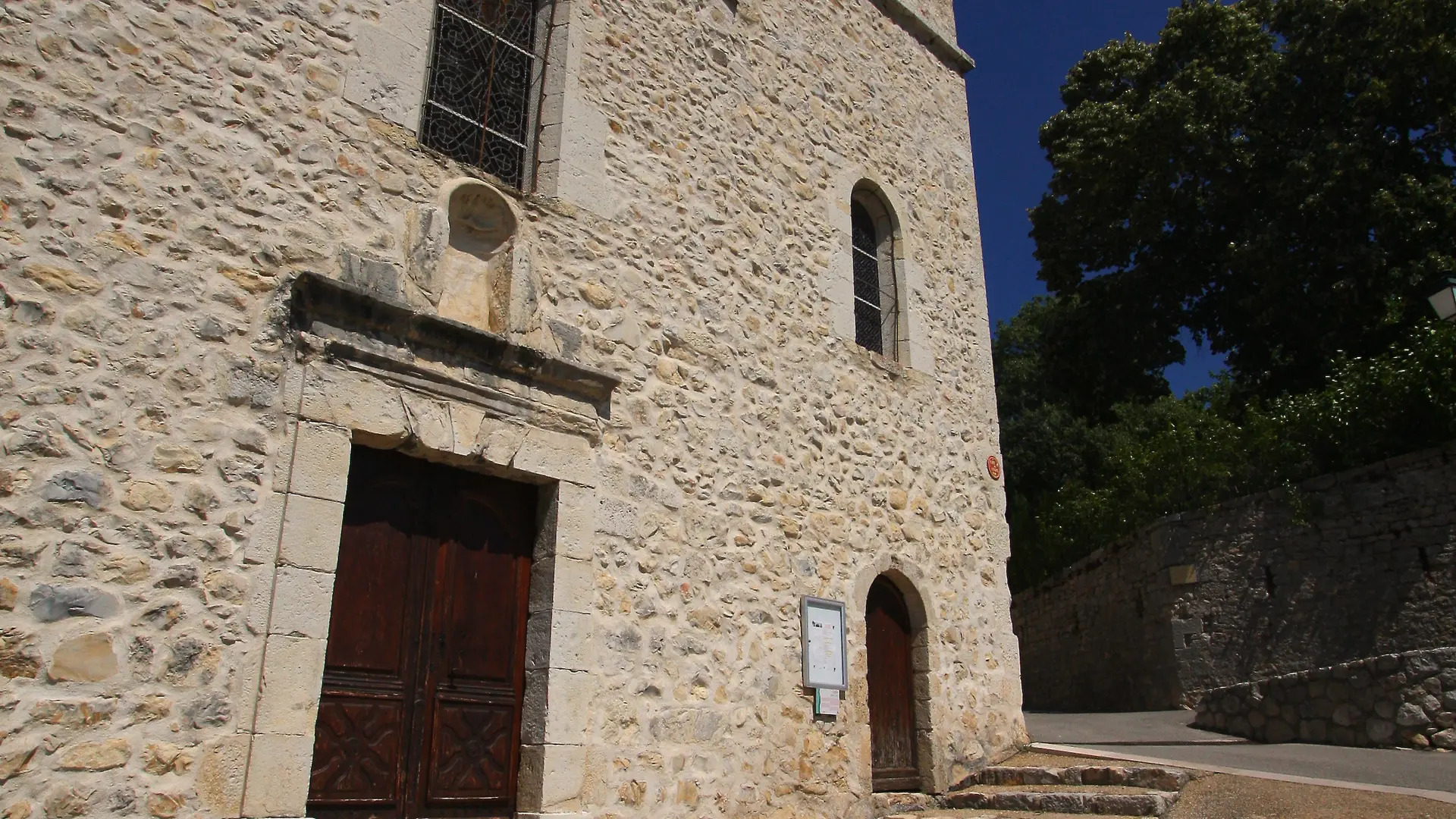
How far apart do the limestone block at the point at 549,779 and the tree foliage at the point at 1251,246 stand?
10634 mm

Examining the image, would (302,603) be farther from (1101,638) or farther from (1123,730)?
(1101,638)

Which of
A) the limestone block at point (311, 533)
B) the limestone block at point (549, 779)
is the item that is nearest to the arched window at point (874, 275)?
the limestone block at point (549, 779)

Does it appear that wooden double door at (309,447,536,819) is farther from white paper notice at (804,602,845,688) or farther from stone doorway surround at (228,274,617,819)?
white paper notice at (804,602,845,688)

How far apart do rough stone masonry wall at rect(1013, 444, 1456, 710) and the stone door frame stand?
30.7 ft

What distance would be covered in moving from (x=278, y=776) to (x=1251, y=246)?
1552 centimetres

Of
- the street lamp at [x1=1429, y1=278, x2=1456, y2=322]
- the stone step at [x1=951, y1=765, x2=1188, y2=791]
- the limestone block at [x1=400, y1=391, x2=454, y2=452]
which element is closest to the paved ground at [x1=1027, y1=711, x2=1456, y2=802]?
the stone step at [x1=951, y1=765, x2=1188, y2=791]

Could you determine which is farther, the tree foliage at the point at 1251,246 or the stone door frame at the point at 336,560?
the tree foliage at the point at 1251,246

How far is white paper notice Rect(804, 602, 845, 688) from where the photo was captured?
6.47 meters

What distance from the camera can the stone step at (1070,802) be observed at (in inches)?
230

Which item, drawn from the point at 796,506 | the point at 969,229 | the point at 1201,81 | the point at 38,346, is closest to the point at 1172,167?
the point at 1201,81

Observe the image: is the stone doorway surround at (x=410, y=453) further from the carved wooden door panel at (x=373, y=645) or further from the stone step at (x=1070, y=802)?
the stone step at (x=1070, y=802)

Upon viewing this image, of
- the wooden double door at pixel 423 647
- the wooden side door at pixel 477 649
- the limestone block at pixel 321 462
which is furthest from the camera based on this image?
the wooden side door at pixel 477 649

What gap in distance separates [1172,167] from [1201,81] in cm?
138

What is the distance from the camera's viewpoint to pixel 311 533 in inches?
170
